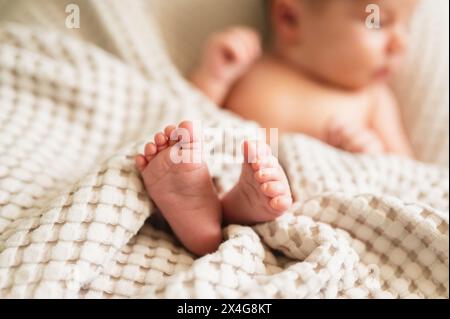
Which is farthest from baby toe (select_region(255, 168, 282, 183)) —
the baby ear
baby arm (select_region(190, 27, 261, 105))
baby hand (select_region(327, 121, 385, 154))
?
the baby ear

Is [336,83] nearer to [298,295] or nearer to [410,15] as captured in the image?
[410,15]

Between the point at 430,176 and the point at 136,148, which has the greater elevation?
the point at 136,148

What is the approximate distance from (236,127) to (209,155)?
3.5 inches

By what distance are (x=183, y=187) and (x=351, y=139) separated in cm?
49

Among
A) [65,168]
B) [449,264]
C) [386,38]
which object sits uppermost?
[386,38]

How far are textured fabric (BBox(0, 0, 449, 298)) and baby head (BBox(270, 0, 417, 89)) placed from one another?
11.4 inches

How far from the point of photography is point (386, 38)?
1.09 metres

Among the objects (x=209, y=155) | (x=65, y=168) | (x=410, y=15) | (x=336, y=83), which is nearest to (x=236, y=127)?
(x=209, y=155)

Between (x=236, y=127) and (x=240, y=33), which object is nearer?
(x=236, y=127)

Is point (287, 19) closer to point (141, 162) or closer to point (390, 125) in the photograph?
point (390, 125)

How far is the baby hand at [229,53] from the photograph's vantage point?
3.65 feet

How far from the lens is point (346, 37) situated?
3.52 feet

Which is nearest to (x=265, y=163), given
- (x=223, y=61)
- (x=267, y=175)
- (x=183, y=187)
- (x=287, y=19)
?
(x=267, y=175)
